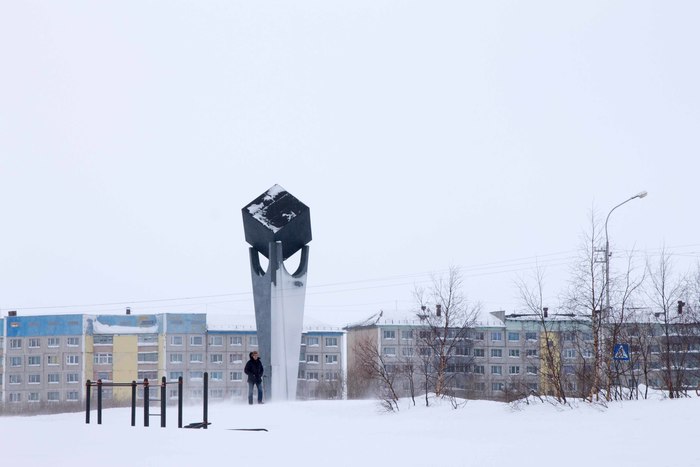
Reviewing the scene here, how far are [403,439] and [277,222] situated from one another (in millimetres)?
14548

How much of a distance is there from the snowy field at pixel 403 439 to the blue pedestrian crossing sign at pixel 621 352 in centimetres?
128

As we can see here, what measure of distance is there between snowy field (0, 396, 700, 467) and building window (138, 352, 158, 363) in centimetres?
7777

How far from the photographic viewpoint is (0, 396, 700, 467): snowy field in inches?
516

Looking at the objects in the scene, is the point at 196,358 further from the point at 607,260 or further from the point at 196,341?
the point at 607,260

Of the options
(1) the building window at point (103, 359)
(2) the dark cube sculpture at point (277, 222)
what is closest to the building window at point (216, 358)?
(1) the building window at point (103, 359)

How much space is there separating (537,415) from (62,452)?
11215 millimetres

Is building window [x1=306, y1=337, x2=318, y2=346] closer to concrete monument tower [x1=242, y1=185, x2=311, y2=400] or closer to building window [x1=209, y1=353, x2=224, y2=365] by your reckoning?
building window [x1=209, y1=353, x2=224, y2=365]

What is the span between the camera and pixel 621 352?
73.3 ft

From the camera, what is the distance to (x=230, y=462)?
12.7 meters

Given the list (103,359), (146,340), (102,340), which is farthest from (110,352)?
(146,340)

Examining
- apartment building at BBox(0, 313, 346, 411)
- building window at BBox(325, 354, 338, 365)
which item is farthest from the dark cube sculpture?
building window at BBox(325, 354, 338, 365)

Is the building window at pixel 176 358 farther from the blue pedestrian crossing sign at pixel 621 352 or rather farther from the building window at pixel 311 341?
the blue pedestrian crossing sign at pixel 621 352

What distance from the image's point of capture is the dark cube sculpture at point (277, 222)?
3064cm

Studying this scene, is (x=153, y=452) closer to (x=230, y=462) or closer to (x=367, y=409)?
(x=230, y=462)
